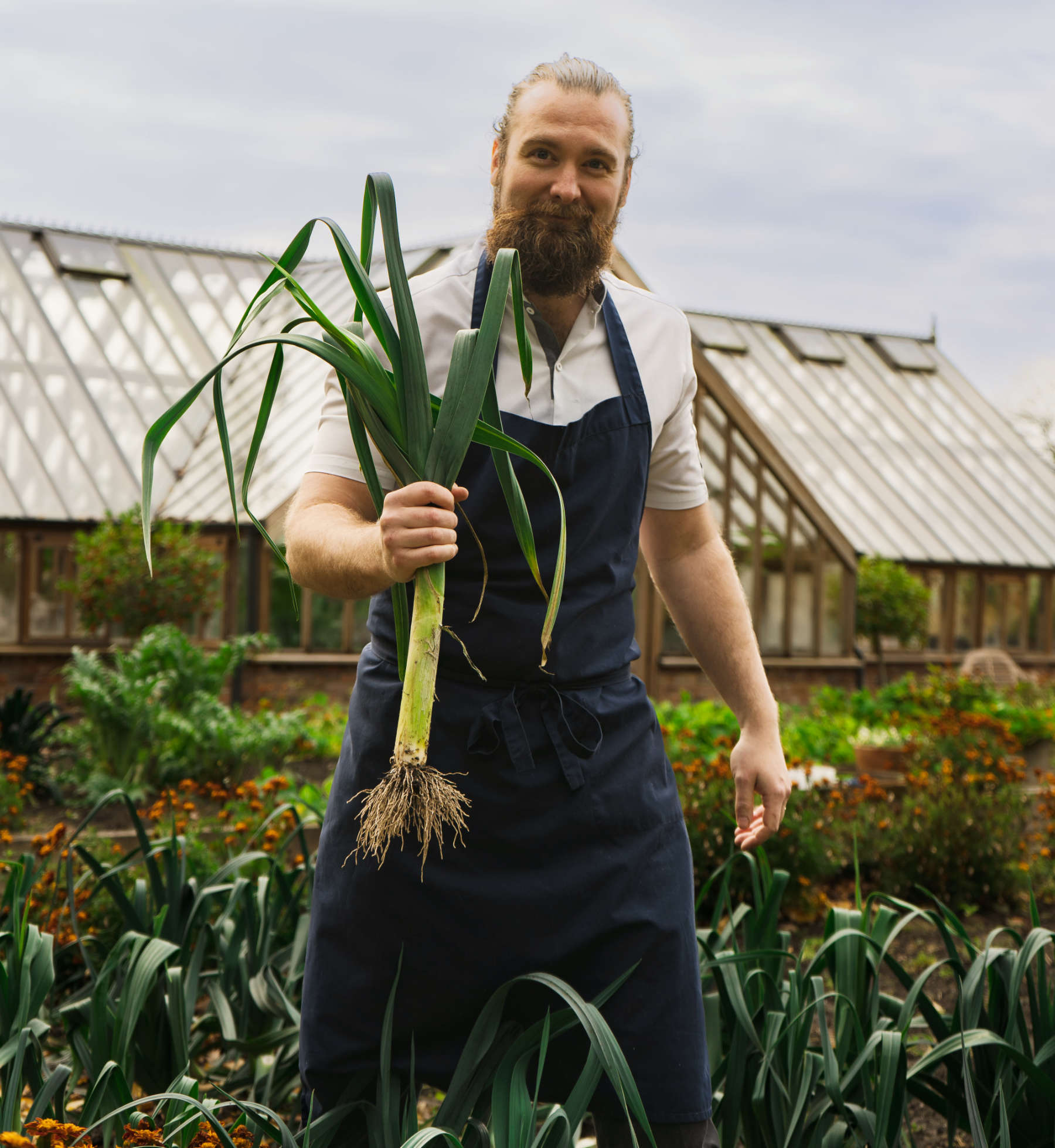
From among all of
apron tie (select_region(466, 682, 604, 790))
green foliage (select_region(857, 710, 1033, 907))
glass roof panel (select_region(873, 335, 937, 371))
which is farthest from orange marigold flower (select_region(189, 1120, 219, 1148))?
glass roof panel (select_region(873, 335, 937, 371))

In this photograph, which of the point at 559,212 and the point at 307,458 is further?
the point at 307,458

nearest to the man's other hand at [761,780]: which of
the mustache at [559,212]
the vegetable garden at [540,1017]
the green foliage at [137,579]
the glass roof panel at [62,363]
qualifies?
the vegetable garden at [540,1017]

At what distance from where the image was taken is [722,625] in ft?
6.84

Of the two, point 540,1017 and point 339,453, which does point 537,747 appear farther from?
point 339,453

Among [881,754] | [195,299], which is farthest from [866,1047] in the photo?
[195,299]

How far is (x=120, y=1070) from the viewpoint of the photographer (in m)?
1.79

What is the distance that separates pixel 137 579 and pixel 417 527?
9386 mm

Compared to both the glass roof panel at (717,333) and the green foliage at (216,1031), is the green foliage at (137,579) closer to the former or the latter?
the green foliage at (216,1031)

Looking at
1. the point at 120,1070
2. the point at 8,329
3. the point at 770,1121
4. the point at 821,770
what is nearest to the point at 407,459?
the point at 120,1070

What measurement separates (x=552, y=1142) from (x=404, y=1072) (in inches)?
14.1

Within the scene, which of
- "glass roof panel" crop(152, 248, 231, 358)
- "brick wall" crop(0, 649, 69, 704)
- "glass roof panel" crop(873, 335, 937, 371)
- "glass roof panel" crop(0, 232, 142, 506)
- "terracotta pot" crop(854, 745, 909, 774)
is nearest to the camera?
"terracotta pot" crop(854, 745, 909, 774)

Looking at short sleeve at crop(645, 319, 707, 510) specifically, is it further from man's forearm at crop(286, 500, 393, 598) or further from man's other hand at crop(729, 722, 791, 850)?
man's forearm at crop(286, 500, 393, 598)

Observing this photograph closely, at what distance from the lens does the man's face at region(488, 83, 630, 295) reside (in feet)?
5.78

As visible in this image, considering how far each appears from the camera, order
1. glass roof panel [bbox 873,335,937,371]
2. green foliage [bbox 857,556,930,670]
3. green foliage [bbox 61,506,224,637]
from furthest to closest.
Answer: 1. glass roof panel [bbox 873,335,937,371]
2. green foliage [bbox 857,556,930,670]
3. green foliage [bbox 61,506,224,637]
